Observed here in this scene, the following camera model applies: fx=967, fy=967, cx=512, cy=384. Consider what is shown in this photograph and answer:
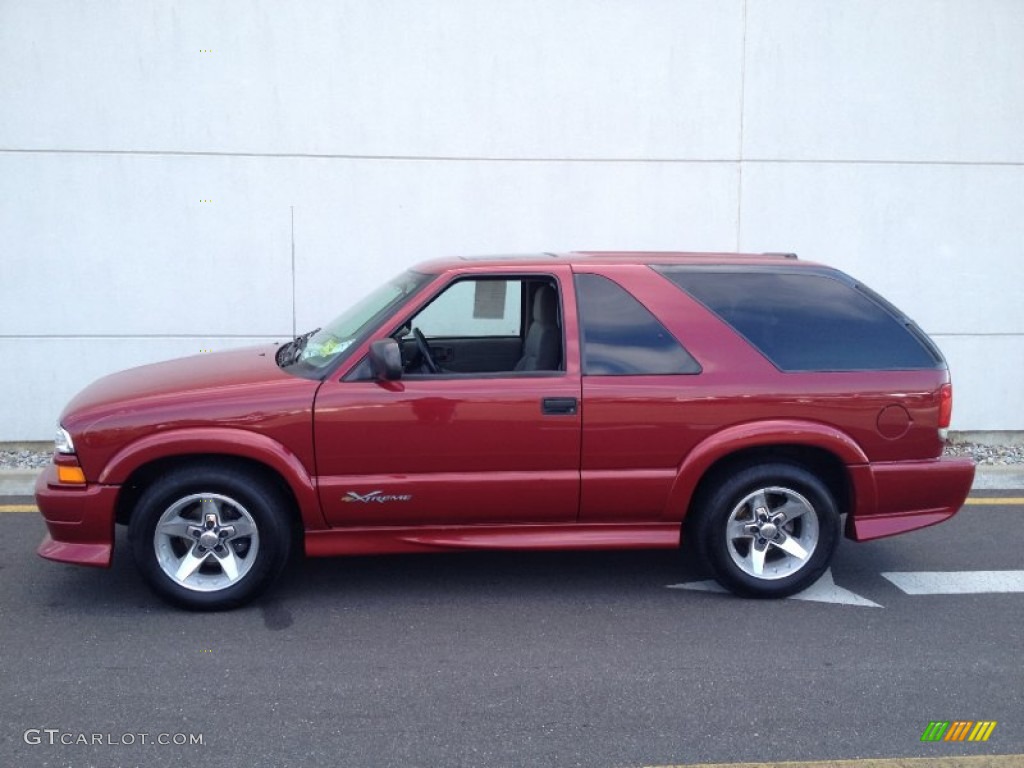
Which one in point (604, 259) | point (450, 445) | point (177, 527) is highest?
point (604, 259)

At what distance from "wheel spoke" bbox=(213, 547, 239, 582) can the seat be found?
1721mm

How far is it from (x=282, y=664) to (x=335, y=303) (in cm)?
438

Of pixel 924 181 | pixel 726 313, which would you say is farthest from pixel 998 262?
pixel 726 313

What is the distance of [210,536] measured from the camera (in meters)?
4.61

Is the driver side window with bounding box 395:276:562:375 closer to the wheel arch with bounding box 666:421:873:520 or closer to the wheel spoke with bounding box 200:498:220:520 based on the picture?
the wheel arch with bounding box 666:421:873:520

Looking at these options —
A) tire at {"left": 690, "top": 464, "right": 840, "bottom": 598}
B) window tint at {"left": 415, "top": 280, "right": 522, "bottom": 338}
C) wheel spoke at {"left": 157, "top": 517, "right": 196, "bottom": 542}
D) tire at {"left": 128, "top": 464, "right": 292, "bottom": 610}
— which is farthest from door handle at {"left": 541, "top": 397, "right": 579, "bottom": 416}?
wheel spoke at {"left": 157, "top": 517, "right": 196, "bottom": 542}

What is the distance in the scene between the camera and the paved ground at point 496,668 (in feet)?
11.6

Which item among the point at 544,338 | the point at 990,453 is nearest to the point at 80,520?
the point at 544,338

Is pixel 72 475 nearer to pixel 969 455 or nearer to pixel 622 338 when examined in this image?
pixel 622 338

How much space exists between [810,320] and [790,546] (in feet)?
3.81

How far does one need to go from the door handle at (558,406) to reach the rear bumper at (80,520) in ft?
6.73

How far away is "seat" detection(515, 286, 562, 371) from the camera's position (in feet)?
16.0

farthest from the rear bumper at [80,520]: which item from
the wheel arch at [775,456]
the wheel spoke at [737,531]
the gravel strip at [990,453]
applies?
the gravel strip at [990,453]

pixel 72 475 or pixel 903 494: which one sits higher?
pixel 72 475
